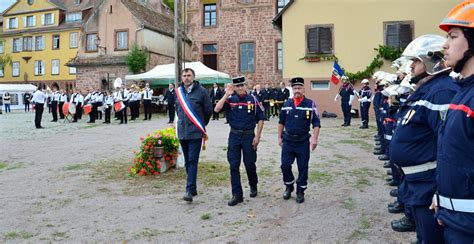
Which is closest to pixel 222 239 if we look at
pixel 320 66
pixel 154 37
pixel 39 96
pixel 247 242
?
pixel 247 242

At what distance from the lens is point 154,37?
34312 mm

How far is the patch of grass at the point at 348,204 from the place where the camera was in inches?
252

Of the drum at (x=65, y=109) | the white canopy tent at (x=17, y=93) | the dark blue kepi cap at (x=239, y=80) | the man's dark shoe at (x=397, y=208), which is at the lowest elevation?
the man's dark shoe at (x=397, y=208)

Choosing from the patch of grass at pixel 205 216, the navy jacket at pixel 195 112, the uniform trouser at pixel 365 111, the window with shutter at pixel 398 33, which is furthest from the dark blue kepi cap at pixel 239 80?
the window with shutter at pixel 398 33

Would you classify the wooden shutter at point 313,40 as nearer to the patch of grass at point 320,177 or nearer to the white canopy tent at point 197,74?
the white canopy tent at point 197,74

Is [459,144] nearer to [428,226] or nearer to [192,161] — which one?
[428,226]

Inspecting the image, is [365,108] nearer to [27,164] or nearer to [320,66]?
[320,66]

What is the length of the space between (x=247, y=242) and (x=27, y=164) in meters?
7.62

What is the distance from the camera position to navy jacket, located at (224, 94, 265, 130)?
22.5ft

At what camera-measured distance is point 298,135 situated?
6.76 m

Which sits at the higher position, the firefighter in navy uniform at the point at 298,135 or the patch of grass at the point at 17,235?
the firefighter in navy uniform at the point at 298,135

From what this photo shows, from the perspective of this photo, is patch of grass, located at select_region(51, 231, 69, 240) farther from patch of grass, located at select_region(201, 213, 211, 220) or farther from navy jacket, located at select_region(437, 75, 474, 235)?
navy jacket, located at select_region(437, 75, 474, 235)

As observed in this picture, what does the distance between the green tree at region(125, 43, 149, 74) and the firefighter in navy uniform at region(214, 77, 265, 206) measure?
26.0 m

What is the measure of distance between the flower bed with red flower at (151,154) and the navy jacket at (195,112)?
1917 mm
